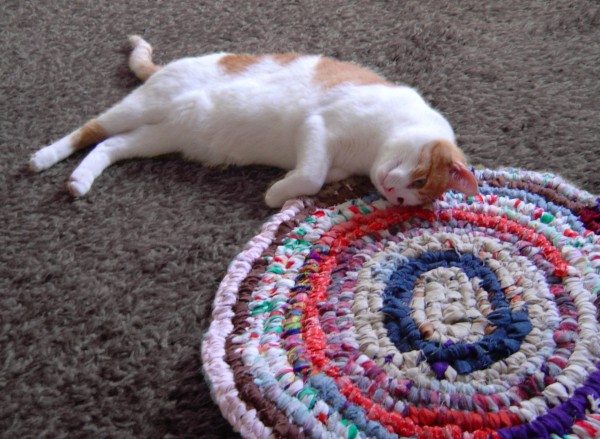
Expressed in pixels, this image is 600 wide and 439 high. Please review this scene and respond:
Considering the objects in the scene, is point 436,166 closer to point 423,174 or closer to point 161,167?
point 423,174

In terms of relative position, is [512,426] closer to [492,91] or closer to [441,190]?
[441,190]

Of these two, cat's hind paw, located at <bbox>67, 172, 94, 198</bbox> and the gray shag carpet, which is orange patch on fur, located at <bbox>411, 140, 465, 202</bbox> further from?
cat's hind paw, located at <bbox>67, 172, 94, 198</bbox>

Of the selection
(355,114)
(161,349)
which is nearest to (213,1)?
(355,114)

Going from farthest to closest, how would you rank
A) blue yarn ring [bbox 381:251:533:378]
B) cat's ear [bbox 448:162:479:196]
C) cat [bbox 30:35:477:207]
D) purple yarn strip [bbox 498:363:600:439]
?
cat [bbox 30:35:477:207] < cat's ear [bbox 448:162:479:196] < blue yarn ring [bbox 381:251:533:378] < purple yarn strip [bbox 498:363:600:439]

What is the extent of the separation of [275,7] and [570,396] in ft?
4.64

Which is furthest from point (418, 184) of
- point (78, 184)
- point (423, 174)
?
point (78, 184)

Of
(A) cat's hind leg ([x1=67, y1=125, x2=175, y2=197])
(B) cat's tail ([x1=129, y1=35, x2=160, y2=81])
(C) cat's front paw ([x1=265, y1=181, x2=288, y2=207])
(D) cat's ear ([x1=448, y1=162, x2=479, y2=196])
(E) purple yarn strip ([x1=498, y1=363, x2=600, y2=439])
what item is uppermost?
(D) cat's ear ([x1=448, y1=162, x2=479, y2=196])

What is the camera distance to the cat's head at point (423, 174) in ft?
3.62

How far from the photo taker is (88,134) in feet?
4.46

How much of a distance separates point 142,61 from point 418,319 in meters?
1.02

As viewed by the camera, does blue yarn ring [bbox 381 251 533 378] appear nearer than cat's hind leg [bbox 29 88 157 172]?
Yes

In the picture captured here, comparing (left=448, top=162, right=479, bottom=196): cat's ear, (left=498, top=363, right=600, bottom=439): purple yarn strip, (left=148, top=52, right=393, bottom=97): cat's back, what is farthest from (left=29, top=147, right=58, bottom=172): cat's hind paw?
(left=498, top=363, right=600, bottom=439): purple yarn strip

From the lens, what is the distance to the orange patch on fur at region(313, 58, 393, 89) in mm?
1319

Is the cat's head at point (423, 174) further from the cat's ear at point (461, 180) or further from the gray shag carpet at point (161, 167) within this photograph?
the gray shag carpet at point (161, 167)
